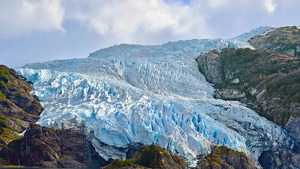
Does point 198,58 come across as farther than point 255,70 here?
Yes

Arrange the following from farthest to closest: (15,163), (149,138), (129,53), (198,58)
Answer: (129,53)
(198,58)
(149,138)
(15,163)

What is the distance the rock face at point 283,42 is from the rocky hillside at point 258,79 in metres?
13.0

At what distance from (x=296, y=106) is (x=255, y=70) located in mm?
14783

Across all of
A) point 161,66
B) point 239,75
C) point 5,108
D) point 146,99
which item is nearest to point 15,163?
point 5,108

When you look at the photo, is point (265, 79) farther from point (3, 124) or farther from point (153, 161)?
point (3, 124)

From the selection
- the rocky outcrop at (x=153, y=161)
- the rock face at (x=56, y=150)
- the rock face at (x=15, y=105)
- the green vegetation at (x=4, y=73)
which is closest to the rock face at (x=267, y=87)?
the rocky outcrop at (x=153, y=161)

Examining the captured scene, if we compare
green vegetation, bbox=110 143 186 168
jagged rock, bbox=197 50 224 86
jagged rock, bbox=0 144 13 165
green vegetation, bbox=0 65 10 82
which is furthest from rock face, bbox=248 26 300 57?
jagged rock, bbox=0 144 13 165

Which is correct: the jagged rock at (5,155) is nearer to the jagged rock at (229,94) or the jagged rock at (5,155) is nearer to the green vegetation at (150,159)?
the green vegetation at (150,159)

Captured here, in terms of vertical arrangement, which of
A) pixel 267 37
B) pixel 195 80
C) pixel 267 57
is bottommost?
pixel 195 80

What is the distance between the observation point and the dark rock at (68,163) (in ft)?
97.1

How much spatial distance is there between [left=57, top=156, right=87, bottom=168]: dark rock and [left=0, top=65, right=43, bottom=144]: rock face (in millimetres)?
6618

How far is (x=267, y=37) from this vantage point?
260 feet

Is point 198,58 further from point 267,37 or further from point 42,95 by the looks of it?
point 42,95

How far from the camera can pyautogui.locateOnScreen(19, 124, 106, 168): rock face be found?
28.9m
